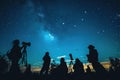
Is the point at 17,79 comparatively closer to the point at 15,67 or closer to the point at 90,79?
the point at 15,67

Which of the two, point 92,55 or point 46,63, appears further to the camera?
point 46,63

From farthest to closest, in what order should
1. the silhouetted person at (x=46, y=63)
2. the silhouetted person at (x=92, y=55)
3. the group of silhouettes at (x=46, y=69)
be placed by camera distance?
1. the silhouetted person at (x=46, y=63)
2. the silhouetted person at (x=92, y=55)
3. the group of silhouettes at (x=46, y=69)

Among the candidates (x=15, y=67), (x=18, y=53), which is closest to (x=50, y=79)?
(x=15, y=67)

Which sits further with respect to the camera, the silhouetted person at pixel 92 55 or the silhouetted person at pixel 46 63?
the silhouetted person at pixel 46 63

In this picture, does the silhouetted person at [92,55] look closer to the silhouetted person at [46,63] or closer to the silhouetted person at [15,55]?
the silhouetted person at [46,63]

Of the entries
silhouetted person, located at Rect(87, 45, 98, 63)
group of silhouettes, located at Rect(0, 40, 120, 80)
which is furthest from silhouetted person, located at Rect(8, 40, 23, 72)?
silhouetted person, located at Rect(87, 45, 98, 63)

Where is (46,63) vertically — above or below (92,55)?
below

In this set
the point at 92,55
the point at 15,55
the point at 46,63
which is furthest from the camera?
the point at 46,63

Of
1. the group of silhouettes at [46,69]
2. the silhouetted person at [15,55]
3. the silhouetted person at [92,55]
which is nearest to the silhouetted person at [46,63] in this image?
the group of silhouettes at [46,69]

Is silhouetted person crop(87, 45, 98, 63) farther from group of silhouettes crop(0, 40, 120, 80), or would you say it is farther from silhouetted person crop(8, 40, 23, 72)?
silhouetted person crop(8, 40, 23, 72)

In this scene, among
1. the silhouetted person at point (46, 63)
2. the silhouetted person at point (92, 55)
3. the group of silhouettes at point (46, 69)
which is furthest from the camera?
the silhouetted person at point (46, 63)

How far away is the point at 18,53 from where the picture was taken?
13.7 meters

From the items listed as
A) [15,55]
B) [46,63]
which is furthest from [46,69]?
[15,55]

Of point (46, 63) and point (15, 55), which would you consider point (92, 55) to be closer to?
point (46, 63)
